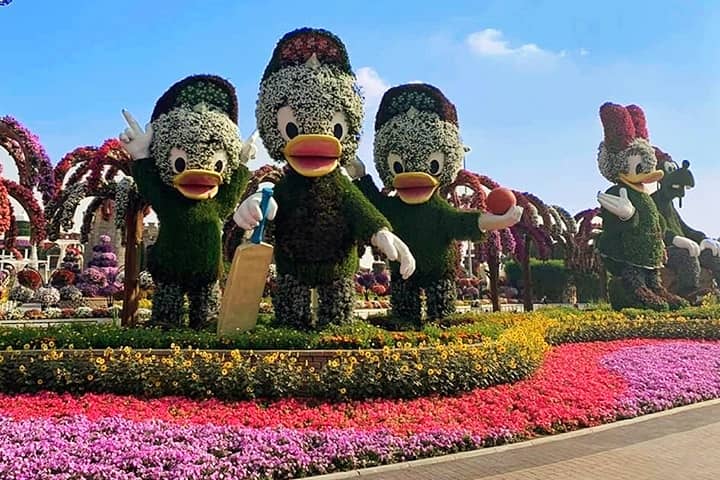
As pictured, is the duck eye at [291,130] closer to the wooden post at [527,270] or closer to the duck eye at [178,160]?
the duck eye at [178,160]

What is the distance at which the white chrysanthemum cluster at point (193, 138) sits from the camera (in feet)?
33.9

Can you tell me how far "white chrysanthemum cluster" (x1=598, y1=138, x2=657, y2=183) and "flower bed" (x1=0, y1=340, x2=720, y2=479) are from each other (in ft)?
29.0

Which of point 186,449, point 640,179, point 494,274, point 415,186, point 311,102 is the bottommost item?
point 186,449

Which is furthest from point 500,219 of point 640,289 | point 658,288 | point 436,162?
point 658,288

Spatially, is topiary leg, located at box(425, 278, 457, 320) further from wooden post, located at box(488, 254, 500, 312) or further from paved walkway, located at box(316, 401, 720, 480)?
wooden post, located at box(488, 254, 500, 312)

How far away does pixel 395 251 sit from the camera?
902 cm

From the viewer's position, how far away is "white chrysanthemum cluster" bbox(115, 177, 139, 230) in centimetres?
1218

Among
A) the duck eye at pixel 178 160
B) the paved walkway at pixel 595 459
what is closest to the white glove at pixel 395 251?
the paved walkway at pixel 595 459

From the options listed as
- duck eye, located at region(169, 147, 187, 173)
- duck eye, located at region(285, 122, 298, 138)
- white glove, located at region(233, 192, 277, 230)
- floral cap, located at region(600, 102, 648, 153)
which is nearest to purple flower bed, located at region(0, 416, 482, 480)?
white glove, located at region(233, 192, 277, 230)

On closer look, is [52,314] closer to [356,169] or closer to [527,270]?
[356,169]

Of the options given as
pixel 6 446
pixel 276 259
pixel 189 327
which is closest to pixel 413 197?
pixel 276 259

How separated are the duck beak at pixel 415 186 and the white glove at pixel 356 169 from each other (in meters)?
0.65

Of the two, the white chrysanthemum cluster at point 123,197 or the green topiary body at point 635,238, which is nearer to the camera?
the white chrysanthemum cluster at point 123,197

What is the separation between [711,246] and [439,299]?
12.2 meters
